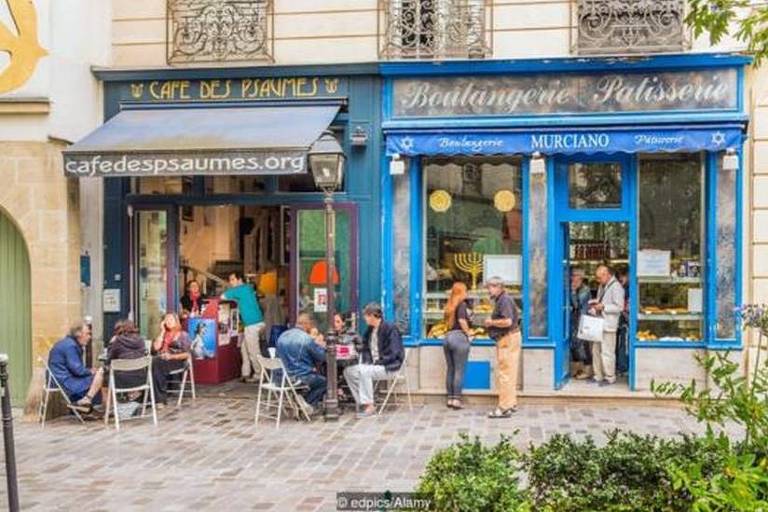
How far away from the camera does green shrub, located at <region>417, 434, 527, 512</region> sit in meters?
4.21

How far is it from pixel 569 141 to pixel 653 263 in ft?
6.20

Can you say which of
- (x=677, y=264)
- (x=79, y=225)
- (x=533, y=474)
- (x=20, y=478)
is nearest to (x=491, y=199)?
(x=677, y=264)

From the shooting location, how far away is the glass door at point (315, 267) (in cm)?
1179

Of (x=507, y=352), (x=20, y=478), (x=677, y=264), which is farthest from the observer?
(x=677, y=264)

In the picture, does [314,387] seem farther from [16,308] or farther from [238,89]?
[238,89]

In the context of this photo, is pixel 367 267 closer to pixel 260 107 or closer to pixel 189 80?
pixel 260 107

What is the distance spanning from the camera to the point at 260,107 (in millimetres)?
11961

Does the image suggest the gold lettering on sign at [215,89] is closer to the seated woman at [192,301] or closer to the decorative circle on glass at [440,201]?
the seated woman at [192,301]

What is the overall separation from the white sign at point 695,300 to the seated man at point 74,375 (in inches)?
281

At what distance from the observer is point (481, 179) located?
38.5 feet

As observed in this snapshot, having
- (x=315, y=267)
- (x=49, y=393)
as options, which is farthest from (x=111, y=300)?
(x=315, y=267)

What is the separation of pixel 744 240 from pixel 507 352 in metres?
3.22

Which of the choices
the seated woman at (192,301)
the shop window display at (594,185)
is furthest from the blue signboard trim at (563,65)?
the seated woman at (192,301)

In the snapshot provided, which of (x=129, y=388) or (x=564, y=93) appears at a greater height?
(x=564, y=93)
